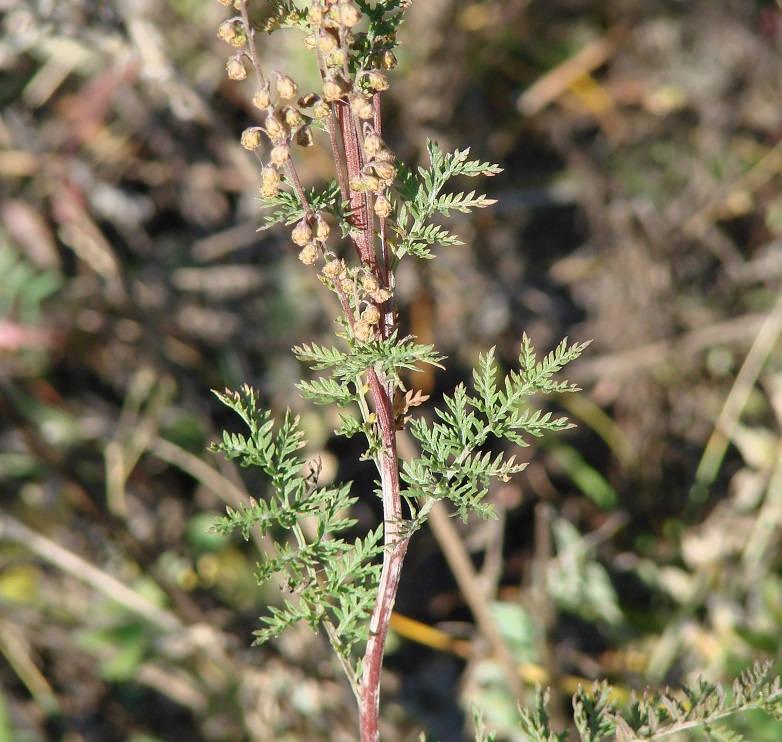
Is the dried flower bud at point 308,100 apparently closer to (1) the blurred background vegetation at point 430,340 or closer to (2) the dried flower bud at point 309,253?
(2) the dried flower bud at point 309,253

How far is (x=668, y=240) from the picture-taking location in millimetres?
3645

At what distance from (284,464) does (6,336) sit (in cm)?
257

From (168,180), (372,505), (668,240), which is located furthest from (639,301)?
(168,180)

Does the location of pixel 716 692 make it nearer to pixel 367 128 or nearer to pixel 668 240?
pixel 367 128

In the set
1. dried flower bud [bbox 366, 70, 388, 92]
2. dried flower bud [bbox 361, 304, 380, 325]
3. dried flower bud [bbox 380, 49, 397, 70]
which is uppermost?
dried flower bud [bbox 380, 49, 397, 70]

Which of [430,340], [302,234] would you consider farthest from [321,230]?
[430,340]

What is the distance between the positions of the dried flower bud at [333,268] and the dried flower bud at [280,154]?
159 mm

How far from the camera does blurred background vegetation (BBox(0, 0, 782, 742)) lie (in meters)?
2.90

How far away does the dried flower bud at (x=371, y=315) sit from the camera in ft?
4.10

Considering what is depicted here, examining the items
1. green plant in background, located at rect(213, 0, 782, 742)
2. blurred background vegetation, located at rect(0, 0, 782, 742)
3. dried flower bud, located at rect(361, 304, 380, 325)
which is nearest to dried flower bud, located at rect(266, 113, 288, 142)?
green plant in background, located at rect(213, 0, 782, 742)

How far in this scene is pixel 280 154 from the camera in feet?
3.93

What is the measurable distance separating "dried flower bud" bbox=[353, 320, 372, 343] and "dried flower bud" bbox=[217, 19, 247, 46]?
0.43 m

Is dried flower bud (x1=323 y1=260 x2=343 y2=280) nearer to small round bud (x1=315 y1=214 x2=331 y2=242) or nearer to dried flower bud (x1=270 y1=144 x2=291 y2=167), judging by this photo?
small round bud (x1=315 y1=214 x2=331 y2=242)

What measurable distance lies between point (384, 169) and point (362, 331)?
237 mm
